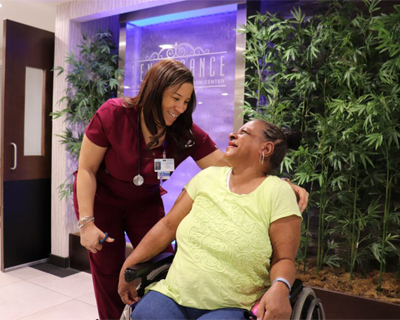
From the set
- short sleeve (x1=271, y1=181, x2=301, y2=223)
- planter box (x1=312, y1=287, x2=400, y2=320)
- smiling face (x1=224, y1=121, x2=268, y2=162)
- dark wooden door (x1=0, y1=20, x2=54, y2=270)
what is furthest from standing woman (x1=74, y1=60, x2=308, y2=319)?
dark wooden door (x1=0, y1=20, x2=54, y2=270)

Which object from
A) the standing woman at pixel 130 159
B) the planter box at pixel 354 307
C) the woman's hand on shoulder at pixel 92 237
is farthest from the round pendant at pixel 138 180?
the planter box at pixel 354 307

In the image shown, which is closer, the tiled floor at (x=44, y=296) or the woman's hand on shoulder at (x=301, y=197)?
the woman's hand on shoulder at (x=301, y=197)

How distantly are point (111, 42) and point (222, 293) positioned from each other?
11.5ft

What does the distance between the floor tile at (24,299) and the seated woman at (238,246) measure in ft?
5.61

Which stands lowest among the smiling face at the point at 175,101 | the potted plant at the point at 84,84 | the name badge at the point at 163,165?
the name badge at the point at 163,165

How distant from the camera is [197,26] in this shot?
3.79 metres

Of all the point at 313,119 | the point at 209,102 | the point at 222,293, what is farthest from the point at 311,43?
the point at 222,293

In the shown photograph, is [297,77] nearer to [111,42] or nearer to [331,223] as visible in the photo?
[331,223]

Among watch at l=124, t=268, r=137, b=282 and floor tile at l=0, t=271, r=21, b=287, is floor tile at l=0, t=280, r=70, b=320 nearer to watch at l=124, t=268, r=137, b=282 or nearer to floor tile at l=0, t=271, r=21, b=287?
floor tile at l=0, t=271, r=21, b=287

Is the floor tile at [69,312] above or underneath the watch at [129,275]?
underneath

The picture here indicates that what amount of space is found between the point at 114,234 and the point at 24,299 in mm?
1661

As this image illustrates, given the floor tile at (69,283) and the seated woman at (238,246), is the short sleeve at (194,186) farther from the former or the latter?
the floor tile at (69,283)

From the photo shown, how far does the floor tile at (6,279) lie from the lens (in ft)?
11.6

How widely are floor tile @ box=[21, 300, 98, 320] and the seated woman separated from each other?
147cm
